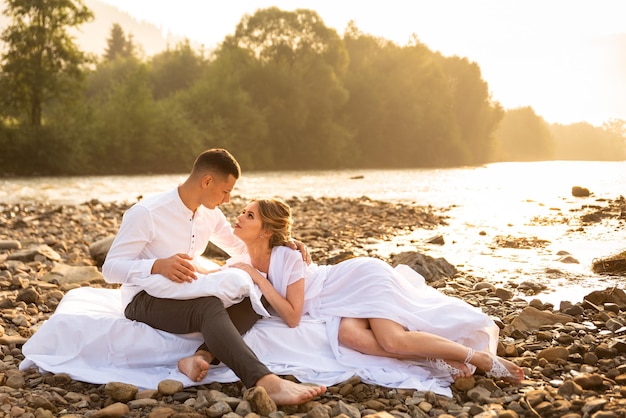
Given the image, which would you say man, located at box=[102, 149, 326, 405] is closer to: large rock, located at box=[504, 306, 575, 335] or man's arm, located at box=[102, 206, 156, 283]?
man's arm, located at box=[102, 206, 156, 283]

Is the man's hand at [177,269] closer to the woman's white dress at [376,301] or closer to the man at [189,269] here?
the man at [189,269]

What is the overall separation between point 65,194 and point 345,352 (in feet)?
64.8

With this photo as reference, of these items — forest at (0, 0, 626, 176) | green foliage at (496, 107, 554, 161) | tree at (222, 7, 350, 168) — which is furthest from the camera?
green foliage at (496, 107, 554, 161)

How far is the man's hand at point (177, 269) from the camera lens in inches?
175

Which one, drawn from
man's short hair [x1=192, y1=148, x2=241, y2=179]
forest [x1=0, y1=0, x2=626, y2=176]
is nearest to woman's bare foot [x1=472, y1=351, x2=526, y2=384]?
man's short hair [x1=192, y1=148, x2=241, y2=179]

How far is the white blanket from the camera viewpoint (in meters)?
4.44

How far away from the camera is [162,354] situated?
15.3ft

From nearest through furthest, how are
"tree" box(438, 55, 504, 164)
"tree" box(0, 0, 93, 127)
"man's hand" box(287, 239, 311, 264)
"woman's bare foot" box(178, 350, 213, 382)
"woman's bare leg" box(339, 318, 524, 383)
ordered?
1. "woman's bare foot" box(178, 350, 213, 382)
2. "woman's bare leg" box(339, 318, 524, 383)
3. "man's hand" box(287, 239, 311, 264)
4. "tree" box(0, 0, 93, 127)
5. "tree" box(438, 55, 504, 164)

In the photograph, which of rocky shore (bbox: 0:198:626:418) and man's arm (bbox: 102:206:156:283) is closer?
rocky shore (bbox: 0:198:626:418)

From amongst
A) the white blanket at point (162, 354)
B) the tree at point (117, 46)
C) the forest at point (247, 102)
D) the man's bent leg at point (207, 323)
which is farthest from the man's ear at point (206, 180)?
the tree at point (117, 46)

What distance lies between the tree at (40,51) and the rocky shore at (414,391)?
26.9 meters

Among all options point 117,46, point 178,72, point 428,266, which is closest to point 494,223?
point 428,266

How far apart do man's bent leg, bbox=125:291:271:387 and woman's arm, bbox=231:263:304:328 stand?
1.26 ft

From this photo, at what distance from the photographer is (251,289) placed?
452 centimetres
